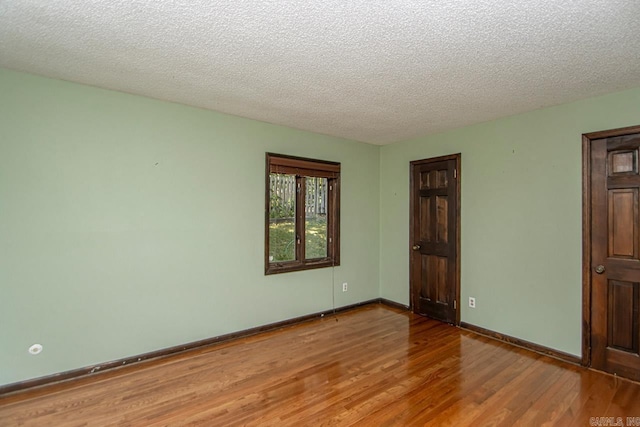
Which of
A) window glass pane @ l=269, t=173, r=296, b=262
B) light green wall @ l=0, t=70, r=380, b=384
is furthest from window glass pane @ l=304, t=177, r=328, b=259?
light green wall @ l=0, t=70, r=380, b=384

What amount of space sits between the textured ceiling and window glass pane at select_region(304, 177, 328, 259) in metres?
1.32

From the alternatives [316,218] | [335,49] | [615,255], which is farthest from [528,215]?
[335,49]

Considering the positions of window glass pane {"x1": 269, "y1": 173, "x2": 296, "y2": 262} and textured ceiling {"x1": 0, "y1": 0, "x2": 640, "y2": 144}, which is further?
window glass pane {"x1": 269, "y1": 173, "x2": 296, "y2": 262}

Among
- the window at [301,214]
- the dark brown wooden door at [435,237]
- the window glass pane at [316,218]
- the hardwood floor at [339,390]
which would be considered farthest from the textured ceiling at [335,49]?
the hardwood floor at [339,390]

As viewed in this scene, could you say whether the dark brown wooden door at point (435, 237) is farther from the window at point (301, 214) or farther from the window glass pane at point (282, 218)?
the window glass pane at point (282, 218)

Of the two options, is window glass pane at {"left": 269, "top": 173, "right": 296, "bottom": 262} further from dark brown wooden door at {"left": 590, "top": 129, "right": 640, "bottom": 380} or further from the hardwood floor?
dark brown wooden door at {"left": 590, "top": 129, "right": 640, "bottom": 380}

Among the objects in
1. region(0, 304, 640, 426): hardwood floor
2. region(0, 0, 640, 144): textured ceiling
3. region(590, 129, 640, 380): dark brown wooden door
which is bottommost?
region(0, 304, 640, 426): hardwood floor

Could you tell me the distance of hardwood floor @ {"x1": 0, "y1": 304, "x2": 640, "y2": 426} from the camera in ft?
6.89

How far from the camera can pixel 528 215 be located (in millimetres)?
3248

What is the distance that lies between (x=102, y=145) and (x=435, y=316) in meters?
4.21

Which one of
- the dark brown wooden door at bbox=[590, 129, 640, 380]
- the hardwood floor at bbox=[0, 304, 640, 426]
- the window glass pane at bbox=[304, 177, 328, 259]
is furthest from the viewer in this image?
the window glass pane at bbox=[304, 177, 328, 259]

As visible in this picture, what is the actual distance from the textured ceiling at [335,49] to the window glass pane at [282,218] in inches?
41.5

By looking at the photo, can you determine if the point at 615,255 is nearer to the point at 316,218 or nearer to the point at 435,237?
the point at 435,237

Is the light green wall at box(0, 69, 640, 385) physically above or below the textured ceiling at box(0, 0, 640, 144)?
below
